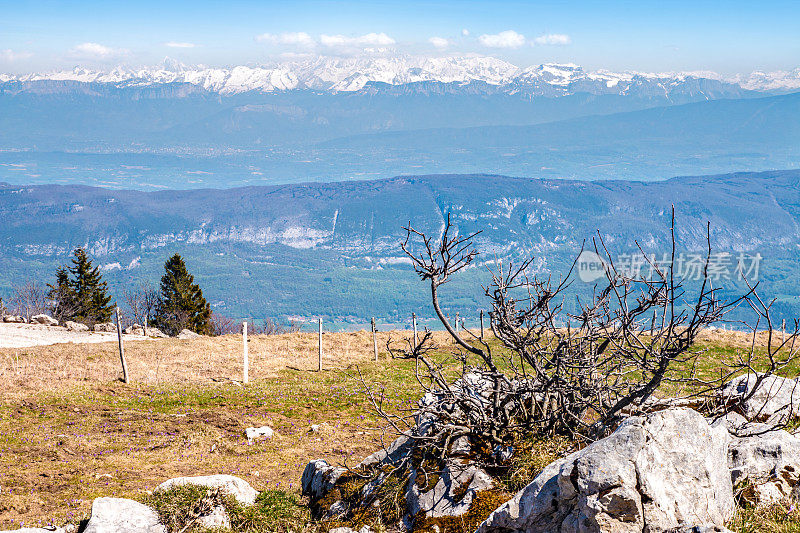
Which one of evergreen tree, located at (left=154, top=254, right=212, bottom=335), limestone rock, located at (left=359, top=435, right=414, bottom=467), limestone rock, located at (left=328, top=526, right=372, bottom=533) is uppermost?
limestone rock, located at (left=359, top=435, right=414, bottom=467)

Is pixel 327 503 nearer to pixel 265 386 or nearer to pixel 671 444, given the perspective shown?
pixel 671 444

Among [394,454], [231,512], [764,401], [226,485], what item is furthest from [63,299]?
[764,401]

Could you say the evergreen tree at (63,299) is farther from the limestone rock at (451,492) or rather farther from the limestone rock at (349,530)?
the limestone rock at (451,492)

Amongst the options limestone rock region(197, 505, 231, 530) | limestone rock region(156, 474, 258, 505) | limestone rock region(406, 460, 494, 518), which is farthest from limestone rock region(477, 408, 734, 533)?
limestone rock region(156, 474, 258, 505)

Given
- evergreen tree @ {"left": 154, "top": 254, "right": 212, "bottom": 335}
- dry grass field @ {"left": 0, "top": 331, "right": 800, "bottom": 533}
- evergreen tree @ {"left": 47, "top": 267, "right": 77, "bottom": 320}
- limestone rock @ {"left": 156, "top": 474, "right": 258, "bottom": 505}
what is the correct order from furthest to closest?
evergreen tree @ {"left": 154, "top": 254, "right": 212, "bottom": 335} → evergreen tree @ {"left": 47, "top": 267, "right": 77, "bottom": 320} → dry grass field @ {"left": 0, "top": 331, "right": 800, "bottom": 533} → limestone rock @ {"left": 156, "top": 474, "right": 258, "bottom": 505}

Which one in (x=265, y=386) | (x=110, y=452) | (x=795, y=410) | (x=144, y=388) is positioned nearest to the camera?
(x=795, y=410)

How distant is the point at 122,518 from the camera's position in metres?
8.51

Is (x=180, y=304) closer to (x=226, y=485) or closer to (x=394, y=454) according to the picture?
(x=226, y=485)

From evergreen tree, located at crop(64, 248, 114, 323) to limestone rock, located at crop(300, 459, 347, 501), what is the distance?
56.1 meters

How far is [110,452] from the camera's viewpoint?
15.7m

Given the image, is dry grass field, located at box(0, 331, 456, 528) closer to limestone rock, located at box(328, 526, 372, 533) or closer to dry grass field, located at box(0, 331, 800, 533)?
dry grass field, located at box(0, 331, 800, 533)

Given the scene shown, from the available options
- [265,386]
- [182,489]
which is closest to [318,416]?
[265,386]

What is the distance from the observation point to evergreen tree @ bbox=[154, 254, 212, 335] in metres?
66.1

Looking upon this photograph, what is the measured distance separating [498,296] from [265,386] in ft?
58.4
